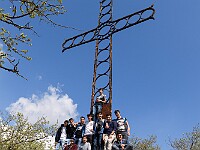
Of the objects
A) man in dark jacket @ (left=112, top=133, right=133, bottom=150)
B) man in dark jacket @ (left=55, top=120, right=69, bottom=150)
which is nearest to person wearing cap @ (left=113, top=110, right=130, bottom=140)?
man in dark jacket @ (left=112, top=133, right=133, bottom=150)

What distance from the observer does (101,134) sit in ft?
30.6

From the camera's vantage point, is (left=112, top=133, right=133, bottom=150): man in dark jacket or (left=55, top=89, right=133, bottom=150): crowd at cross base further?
(left=55, top=89, right=133, bottom=150): crowd at cross base

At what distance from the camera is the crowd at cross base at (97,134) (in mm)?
8984

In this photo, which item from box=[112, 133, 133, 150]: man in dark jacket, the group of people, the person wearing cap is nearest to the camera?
box=[112, 133, 133, 150]: man in dark jacket

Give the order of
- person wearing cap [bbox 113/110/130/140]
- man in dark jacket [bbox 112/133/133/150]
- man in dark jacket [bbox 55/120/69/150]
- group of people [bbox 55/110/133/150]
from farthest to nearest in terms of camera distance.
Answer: man in dark jacket [bbox 55/120/69/150] < person wearing cap [bbox 113/110/130/140] < group of people [bbox 55/110/133/150] < man in dark jacket [bbox 112/133/133/150]

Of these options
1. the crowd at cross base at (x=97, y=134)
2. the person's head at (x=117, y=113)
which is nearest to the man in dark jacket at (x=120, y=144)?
the crowd at cross base at (x=97, y=134)

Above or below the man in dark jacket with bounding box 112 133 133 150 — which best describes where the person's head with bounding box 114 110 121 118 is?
above

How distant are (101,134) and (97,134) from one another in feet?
0.54

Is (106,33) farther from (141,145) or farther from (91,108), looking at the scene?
(141,145)

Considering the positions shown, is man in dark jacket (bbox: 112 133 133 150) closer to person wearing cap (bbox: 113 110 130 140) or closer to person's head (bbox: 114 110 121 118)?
person wearing cap (bbox: 113 110 130 140)

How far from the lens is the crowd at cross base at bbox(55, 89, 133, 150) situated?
Answer: 354 inches

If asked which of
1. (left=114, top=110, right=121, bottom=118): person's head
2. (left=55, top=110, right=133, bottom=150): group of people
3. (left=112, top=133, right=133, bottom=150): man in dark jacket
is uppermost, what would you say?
(left=114, top=110, right=121, bottom=118): person's head

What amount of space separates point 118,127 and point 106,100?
5.45 feet

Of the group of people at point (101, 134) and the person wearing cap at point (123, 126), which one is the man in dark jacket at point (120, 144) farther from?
the person wearing cap at point (123, 126)
